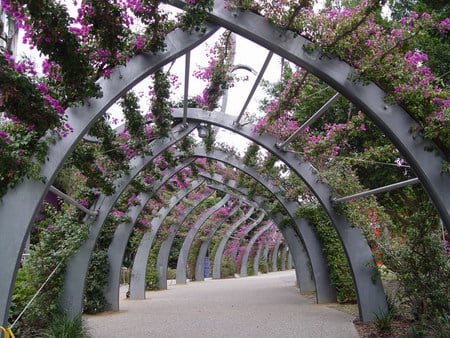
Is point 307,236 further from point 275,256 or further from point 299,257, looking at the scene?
point 275,256

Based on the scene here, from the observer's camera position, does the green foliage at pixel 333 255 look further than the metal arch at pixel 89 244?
Yes

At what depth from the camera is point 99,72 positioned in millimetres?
4258

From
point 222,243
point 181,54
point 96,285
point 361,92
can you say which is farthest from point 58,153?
point 222,243

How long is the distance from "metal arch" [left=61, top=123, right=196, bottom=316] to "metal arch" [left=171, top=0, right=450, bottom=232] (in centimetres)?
369

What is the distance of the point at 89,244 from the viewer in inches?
306

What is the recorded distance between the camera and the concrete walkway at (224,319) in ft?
22.5

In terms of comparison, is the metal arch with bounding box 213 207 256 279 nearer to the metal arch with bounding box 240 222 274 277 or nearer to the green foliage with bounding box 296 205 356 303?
the metal arch with bounding box 240 222 274 277

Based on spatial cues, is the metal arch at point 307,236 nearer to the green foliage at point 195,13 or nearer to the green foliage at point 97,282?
the green foliage at point 97,282

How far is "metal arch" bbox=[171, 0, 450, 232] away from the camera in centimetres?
426

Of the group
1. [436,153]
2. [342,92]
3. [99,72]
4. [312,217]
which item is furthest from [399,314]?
[99,72]

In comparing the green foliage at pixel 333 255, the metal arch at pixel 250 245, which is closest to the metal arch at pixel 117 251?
the green foliage at pixel 333 255

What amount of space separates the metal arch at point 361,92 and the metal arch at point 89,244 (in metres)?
3.69

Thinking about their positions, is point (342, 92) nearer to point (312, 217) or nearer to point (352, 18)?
point (352, 18)

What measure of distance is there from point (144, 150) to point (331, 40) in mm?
4073
